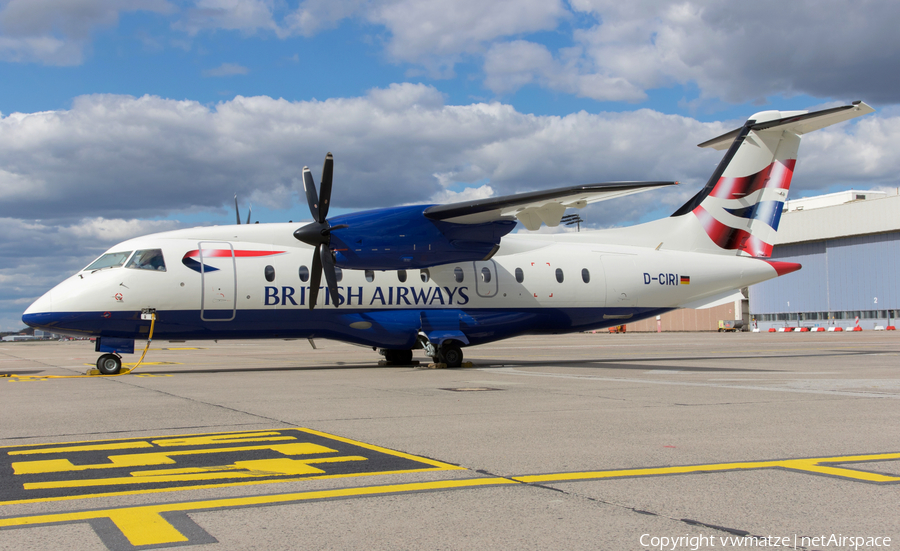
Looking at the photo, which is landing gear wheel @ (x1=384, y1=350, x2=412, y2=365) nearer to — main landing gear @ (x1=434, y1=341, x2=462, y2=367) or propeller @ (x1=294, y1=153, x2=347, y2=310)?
main landing gear @ (x1=434, y1=341, x2=462, y2=367)

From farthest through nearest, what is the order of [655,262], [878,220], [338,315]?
[878,220] < [655,262] < [338,315]

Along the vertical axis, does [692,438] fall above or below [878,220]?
below

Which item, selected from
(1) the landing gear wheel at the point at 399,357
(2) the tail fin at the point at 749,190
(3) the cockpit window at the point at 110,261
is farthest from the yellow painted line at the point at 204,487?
(2) the tail fin at the point at 749,190

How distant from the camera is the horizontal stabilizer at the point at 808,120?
21438 mm

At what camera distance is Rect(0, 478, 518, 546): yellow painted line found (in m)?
4.42

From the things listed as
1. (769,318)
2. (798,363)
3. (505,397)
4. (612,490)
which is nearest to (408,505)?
(612,490)

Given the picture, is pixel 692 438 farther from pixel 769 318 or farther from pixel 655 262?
pixel 769 318

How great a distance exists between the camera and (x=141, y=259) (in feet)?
62.5

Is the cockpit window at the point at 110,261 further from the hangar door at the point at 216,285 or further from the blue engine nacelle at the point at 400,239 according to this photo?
the blue engine nacelle at the point at 400,239

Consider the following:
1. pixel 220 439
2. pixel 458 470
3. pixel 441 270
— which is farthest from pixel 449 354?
pixel 458 470

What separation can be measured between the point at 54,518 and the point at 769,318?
315 ft

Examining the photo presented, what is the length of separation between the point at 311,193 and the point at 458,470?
47.1ft

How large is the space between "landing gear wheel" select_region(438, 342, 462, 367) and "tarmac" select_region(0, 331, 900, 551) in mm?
7810

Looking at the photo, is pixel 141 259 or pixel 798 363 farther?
pixel 798 363
